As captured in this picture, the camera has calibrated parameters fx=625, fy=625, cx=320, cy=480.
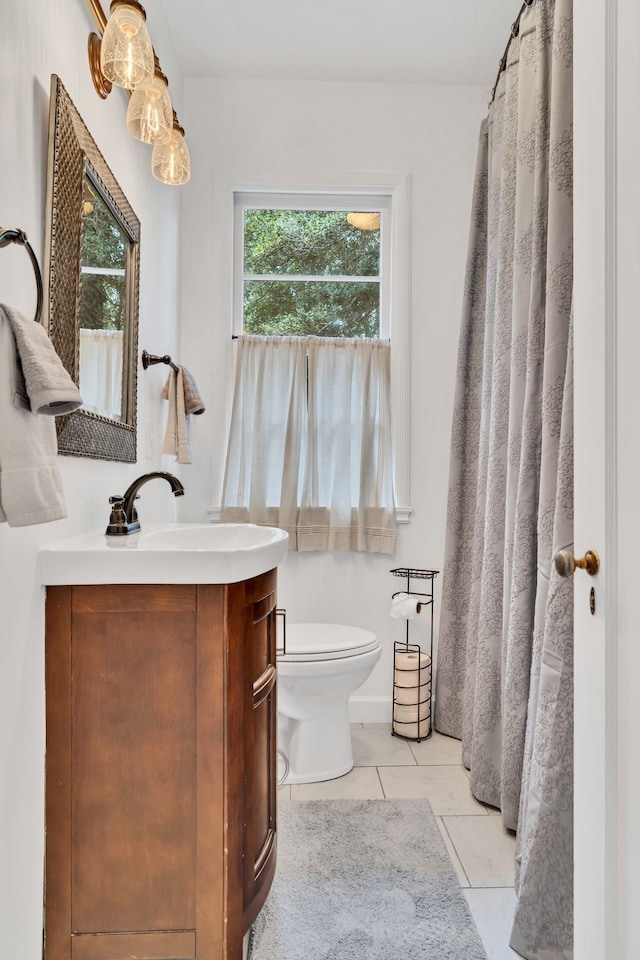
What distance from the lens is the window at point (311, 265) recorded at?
273cm

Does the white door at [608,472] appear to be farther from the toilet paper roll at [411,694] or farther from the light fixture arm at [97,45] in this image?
the toilet paper roll at [411,694]

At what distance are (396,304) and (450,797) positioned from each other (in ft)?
6.21

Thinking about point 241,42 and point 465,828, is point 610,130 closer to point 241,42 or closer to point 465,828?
point 465,828

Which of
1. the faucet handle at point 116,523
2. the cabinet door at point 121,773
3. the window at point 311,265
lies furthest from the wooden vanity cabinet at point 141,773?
the window at point 311,265

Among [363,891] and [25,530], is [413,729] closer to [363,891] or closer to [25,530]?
[363,891]

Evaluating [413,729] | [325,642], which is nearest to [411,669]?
[413,729]

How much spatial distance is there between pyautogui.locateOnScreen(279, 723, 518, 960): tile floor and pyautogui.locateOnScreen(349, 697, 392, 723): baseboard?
32 mm

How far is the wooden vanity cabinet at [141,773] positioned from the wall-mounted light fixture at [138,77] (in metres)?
1.10

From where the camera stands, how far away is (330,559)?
265cm

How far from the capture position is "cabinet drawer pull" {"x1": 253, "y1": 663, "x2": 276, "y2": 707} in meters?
1.31

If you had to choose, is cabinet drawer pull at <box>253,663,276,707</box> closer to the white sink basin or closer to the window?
the white sink basin

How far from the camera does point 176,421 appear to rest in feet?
7.34

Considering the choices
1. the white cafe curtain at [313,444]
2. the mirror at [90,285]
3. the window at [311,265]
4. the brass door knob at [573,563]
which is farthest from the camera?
the window at [311,265]

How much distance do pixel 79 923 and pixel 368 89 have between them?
9.75 ft
